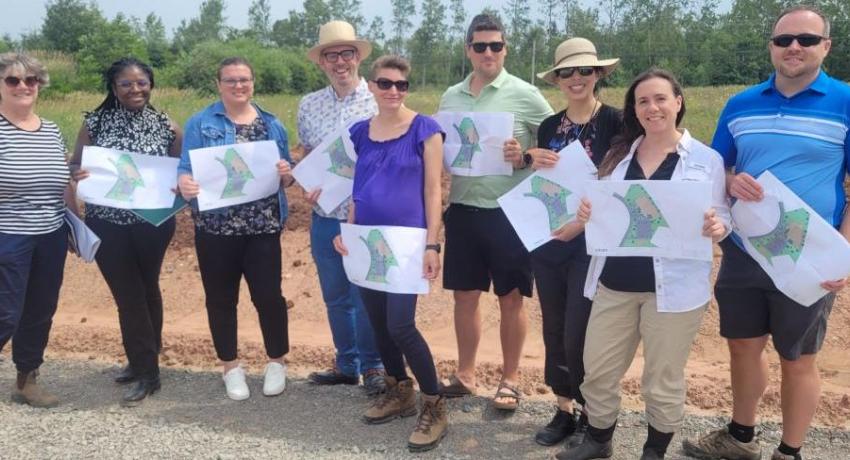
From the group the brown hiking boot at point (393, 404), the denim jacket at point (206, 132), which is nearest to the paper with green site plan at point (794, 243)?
the brown hiking boot at point (393, 404)

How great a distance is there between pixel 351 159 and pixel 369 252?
2.52 feet

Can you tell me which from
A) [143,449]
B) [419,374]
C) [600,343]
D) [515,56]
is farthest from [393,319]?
[515,56]

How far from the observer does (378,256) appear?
4.27 meters

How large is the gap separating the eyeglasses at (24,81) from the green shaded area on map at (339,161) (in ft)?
6.22

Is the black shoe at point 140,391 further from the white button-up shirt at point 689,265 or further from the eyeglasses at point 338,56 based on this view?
the white button-up shirt at point 689,265

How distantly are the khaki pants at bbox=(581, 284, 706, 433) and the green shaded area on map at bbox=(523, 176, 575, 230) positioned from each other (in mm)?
449

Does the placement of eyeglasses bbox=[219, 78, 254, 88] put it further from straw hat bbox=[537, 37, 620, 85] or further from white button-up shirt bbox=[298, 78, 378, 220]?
straw hat bbox=[537, 37, 620, 85]

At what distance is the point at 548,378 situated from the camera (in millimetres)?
4488

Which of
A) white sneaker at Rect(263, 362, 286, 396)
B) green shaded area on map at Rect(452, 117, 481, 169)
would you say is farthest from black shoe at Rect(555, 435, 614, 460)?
white sneaker at Rect(263, 362, 286, 396)

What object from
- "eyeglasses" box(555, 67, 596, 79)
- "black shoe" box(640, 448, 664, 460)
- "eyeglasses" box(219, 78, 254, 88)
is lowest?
"black shoe" box(640, 448, 664, 460)

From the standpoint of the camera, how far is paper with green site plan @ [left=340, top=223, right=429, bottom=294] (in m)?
4.22

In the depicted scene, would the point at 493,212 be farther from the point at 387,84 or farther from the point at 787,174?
the point at 787,174

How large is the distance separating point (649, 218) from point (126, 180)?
3.27m

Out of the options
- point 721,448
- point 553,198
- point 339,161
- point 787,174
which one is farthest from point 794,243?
point 339,161
